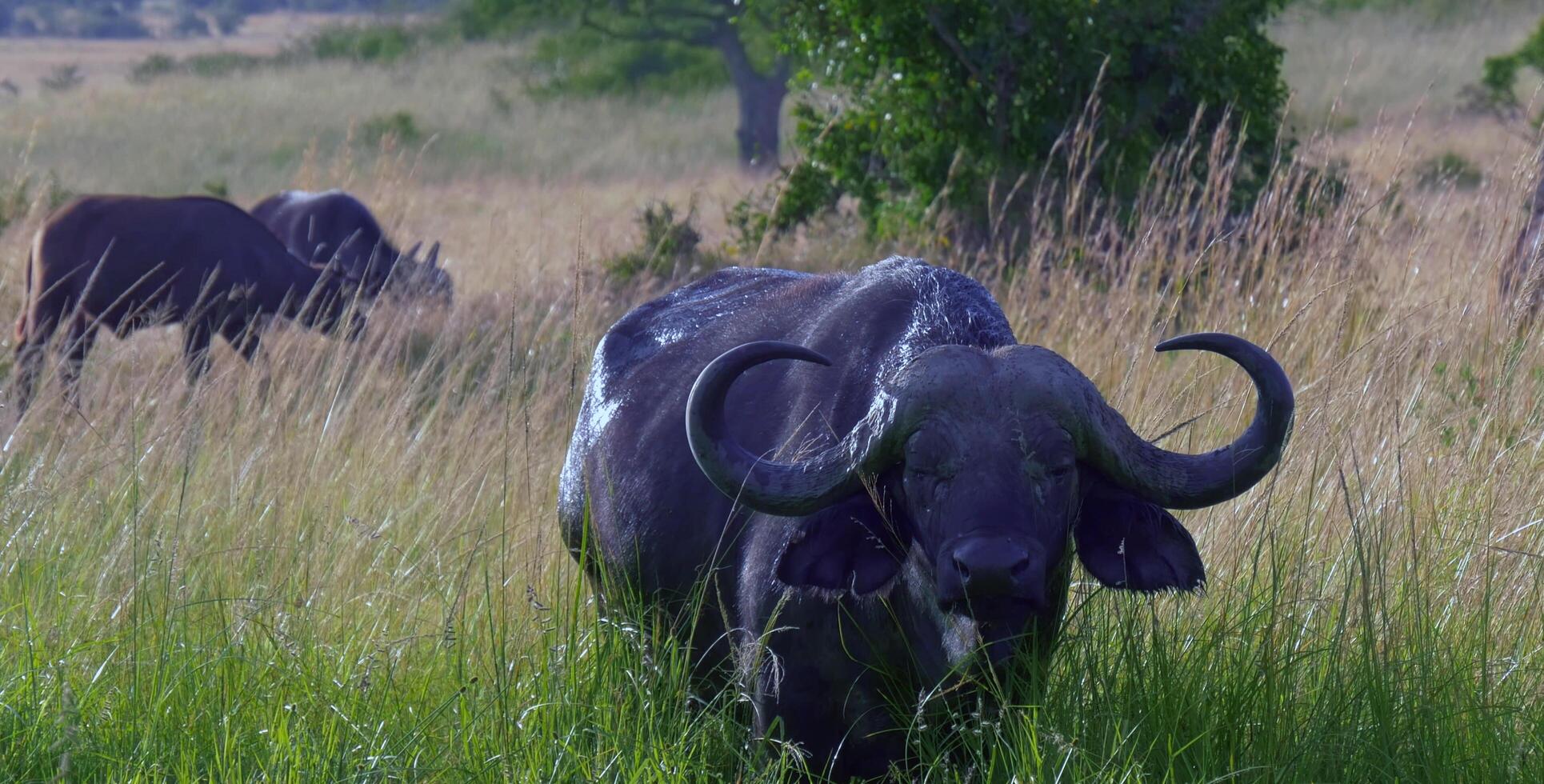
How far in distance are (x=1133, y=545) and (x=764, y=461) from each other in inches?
30.0

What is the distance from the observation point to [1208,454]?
3.06m

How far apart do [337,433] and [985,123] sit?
523 cm

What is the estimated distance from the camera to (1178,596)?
12.3ft

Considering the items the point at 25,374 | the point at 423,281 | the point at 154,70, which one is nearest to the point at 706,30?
the point at 154,70

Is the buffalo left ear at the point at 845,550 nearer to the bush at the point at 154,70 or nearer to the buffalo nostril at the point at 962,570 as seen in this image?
the buffalo nostril at the point at 962,570

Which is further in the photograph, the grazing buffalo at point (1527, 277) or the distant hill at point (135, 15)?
the distant hill at point (135, 15)

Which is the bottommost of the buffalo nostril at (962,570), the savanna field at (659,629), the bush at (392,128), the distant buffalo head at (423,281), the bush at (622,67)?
the bush at (392,128)

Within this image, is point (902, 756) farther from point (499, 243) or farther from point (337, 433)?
point (499, 243)

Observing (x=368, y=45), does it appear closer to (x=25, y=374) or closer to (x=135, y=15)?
(x=25, y=374)

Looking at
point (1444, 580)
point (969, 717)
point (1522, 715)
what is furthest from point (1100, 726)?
point (1444, 580)

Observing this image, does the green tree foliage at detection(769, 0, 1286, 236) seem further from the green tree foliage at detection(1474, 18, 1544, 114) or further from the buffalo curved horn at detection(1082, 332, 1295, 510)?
the green tree foliage at detection(1474, 18, 1544, 114)

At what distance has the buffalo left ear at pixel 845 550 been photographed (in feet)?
10.2

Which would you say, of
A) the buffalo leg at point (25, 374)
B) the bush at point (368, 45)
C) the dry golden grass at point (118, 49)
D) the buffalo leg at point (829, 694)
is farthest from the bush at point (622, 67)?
the buffalo leg at point (829, 694)

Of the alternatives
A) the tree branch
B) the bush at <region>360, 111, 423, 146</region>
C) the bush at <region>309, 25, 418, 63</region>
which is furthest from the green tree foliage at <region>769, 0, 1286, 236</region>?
the bush at <region>309, 25, 418, 63</region>
